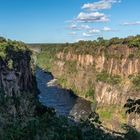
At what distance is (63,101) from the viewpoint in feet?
486

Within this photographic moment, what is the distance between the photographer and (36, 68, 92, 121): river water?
124025 mm

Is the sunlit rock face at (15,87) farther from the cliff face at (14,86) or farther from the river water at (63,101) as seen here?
the river water at (63,101)

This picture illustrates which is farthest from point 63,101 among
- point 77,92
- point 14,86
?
point 14,86

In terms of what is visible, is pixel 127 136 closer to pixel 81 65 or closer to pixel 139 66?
pixel 139 66

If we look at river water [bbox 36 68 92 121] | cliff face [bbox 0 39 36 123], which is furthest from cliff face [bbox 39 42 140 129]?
cliff face [bbox 0 39 36 123]

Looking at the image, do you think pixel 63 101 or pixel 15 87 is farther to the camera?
pixel 63 101

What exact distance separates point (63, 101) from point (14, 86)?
46.6 metres

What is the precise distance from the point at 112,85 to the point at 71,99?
22.1 m

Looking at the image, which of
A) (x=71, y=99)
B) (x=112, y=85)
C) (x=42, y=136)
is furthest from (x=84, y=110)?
(x=42, y=136)

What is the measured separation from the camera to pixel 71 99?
15662cm

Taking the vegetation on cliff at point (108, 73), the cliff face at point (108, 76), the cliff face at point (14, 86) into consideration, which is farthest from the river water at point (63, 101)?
the cliff face at point (14, 86)

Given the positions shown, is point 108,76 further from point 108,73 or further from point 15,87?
point 15,87

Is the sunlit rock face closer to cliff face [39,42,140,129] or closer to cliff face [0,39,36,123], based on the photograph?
cliff face [0,39,36,123]

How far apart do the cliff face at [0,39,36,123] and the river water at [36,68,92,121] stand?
10.9 metres
